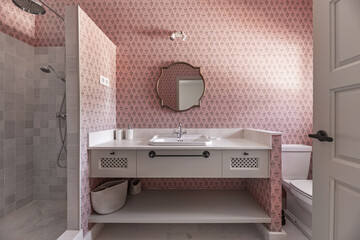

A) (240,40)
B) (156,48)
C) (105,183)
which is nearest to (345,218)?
(105,183)

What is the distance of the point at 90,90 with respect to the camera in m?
1.67

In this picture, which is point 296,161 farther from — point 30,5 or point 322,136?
point 30,5

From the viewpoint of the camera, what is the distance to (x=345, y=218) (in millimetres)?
893

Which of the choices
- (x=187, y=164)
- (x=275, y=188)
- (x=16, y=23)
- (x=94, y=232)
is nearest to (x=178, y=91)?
(x=187, y=164)

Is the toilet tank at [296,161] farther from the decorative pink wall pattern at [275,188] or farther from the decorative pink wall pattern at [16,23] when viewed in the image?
the decorative pink wall pattern at [16,23]

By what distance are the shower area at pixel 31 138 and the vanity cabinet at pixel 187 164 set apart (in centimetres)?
85

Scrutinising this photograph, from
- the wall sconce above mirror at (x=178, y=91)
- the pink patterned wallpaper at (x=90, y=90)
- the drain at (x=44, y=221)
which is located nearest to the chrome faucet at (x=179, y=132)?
the wall sconce above mirror at (x=178, y=91)

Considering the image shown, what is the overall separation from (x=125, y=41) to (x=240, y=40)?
146cm

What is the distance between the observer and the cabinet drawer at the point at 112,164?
165 centimetres

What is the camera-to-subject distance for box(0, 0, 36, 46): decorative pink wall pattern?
199 cm

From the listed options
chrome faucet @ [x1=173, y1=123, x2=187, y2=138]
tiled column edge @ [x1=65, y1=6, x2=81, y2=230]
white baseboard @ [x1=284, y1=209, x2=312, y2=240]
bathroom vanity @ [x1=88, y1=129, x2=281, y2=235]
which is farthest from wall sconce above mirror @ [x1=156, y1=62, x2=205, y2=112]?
white baseboard @ [x1=284, y1=209, x2=312, y2=240]

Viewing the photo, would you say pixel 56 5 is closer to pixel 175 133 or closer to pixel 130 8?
pixel 130 8

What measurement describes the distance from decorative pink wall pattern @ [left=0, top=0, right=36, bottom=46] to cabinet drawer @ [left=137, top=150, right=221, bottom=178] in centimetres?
210

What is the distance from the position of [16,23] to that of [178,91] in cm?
204
